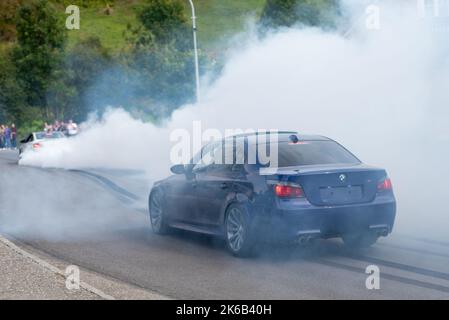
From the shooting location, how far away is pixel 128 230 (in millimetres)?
14312

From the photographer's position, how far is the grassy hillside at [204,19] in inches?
2210

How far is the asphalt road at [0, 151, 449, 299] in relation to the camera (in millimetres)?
8938

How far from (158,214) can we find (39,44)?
55888 mm

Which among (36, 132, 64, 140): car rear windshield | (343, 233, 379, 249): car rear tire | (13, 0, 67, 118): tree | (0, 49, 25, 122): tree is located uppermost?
(13, 0, 67, 118): tree

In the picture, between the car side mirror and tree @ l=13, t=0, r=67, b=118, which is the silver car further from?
tree @ l=13, t=0, r=67, b=118

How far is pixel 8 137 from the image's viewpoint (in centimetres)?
6175

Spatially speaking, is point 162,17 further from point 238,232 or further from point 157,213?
point 238,232

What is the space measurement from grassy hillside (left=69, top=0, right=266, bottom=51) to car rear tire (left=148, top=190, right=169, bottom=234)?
16113 millimetres

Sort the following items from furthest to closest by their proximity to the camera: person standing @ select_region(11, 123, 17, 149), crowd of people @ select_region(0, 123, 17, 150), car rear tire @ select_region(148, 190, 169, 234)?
1. person standing @ select_region(11, 123, 17, 149)
2. crowd of people @ select_region(0, 123, 17, 150)
3. car rear tire @ select_region(148, 190, 169, 234)

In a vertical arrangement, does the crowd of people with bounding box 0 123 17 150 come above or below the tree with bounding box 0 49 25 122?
below

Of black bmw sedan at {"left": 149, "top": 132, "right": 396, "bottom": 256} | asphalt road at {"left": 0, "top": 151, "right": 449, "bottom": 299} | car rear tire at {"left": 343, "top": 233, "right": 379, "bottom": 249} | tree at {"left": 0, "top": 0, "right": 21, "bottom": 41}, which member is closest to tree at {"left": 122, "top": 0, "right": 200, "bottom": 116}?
asphalt road at {"left": 0, "top": 151, "right": 449, "bottom": 299}
